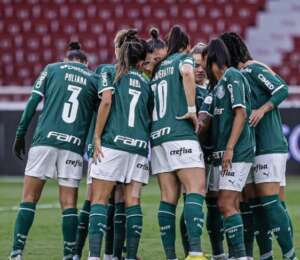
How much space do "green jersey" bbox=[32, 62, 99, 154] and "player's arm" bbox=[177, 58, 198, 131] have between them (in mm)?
916

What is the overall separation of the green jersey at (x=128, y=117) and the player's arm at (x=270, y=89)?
37.1 inches

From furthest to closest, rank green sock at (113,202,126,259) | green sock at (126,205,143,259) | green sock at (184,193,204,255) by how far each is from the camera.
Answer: green sock at (113,202,126,259), green sock at (126,205,143,259), green sock at (184,193,204,255)

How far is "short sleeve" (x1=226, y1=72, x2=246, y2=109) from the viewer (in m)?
8.28

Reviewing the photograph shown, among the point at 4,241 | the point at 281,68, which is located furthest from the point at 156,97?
the point at 281,68

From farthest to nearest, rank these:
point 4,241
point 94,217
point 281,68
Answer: point 281,68, point 4,241, point 94,217

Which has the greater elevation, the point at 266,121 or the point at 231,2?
the point at 231,2

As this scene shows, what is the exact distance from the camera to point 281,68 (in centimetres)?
2359

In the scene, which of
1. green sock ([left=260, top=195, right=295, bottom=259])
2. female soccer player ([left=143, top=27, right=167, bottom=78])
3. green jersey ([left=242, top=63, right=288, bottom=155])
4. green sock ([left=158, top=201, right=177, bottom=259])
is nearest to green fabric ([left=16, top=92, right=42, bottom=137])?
female soccer player ([left=143, top=27, right=167, bottom=78])

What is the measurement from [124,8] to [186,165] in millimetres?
16348

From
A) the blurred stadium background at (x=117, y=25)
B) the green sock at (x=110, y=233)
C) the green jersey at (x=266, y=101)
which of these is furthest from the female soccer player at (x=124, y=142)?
the blurred stadium background at (x=117, y=25)

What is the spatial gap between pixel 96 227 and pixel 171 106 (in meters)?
1.21

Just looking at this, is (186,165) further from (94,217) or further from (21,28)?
(21,28)

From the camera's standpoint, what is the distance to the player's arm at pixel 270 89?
28.0ft

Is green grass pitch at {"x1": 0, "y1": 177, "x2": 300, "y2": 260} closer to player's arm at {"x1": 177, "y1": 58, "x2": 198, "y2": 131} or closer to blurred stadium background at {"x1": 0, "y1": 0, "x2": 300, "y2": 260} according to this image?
player's arm at {"x1": 177, "y1": 58, "x2": 198, "y2": 131}
